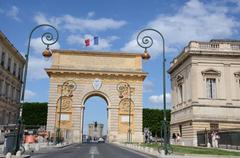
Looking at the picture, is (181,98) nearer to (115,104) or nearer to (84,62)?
(115,104)

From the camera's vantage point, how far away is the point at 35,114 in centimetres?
6531

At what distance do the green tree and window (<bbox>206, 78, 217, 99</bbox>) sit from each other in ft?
117

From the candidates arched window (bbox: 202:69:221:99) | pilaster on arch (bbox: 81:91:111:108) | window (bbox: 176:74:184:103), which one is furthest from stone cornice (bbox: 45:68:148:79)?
arched window (bbox: 202:69:221:99)

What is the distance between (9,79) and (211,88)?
90.4 ft

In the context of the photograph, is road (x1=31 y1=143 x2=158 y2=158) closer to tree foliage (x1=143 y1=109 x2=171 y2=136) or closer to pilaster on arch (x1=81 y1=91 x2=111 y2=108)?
pilaster on arch (x1=81 y1=91 x2=111 y2=108)

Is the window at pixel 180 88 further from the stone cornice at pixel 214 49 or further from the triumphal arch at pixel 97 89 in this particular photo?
the triumphal arch at pixel 97 89

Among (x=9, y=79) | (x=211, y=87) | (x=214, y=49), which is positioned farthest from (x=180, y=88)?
(x=9, y=79)

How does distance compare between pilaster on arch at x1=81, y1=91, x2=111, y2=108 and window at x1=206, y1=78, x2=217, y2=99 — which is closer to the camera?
window at x1=206, y1=78, x2=217, y2=99

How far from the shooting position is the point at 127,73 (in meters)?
55.0

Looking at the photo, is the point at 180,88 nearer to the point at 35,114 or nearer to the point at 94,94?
the point at 94,94

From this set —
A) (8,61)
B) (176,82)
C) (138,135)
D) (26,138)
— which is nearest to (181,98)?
(176,82)

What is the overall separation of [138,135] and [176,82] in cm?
1141

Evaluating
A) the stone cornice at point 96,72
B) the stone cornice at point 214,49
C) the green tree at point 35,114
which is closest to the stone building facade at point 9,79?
the stone cornice at point 96,72

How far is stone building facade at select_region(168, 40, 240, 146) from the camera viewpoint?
39.7 m
